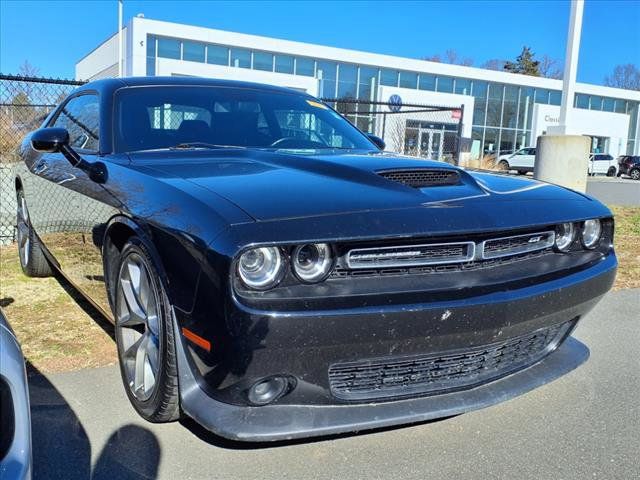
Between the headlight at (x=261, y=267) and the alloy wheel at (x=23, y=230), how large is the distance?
3.42m

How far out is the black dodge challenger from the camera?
6.39 ft

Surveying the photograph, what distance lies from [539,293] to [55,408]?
2.22m

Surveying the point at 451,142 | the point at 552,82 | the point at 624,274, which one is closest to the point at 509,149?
the point at 552,82

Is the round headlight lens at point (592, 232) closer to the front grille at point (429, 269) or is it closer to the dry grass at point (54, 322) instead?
the front grille at point (429, 269)

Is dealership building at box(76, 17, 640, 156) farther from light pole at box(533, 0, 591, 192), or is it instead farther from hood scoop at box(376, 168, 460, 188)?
hood scoop at box(376, 168, 460, 188)

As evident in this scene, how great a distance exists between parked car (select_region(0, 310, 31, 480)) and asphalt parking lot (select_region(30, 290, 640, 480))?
92cm

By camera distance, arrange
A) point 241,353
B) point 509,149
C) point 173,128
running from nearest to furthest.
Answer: point 241,353, point 173,128, point 509,149

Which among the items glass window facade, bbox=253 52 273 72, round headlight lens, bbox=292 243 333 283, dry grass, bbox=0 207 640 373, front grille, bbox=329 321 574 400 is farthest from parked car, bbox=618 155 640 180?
round headlight lens, bbox=292 243 333 283

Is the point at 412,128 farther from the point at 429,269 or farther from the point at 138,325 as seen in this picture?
the point at 429,269

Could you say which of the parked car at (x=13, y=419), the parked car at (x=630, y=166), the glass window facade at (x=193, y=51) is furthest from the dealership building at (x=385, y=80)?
the parked car at (x=13, y=419)

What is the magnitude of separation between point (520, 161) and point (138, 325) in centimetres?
3658

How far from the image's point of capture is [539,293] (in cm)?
233

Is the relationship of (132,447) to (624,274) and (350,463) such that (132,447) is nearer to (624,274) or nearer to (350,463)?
(350,463)

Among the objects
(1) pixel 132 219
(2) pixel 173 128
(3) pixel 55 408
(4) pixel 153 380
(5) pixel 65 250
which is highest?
(2) pixel 173 128
